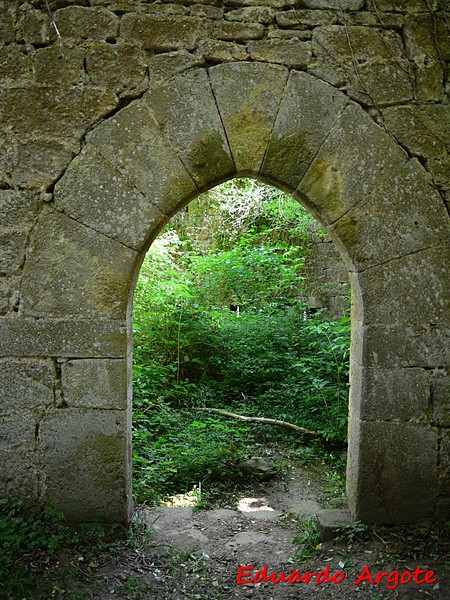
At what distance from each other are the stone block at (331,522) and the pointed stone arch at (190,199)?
0.11 metres

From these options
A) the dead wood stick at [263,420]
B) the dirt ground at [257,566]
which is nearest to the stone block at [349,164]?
the dirt ground at [257,566]

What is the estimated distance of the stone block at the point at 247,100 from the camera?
3.03 metres

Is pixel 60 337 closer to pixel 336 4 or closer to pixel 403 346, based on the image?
pixel 403 346

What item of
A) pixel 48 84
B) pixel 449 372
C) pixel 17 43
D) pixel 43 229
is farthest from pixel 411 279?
pixel 17 43

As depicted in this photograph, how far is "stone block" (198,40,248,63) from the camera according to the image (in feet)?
9.90

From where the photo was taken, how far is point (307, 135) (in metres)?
3.07

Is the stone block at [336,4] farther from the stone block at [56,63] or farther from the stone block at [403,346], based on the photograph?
the stone block at [403,346]

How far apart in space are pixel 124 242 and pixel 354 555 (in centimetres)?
224

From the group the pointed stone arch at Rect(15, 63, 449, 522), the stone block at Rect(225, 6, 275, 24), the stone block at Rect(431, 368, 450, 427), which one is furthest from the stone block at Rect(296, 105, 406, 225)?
the stone block at Rect(431, 368, 450, 427)

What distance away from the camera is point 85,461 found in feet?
10.1

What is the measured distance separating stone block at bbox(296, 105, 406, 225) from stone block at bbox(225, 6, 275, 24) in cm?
71

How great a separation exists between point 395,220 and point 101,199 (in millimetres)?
1717

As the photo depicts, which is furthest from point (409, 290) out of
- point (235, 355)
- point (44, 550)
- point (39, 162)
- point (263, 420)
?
point (235, 355)

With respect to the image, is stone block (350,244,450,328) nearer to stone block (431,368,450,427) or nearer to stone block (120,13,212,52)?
stone block (431,368,450,427)
